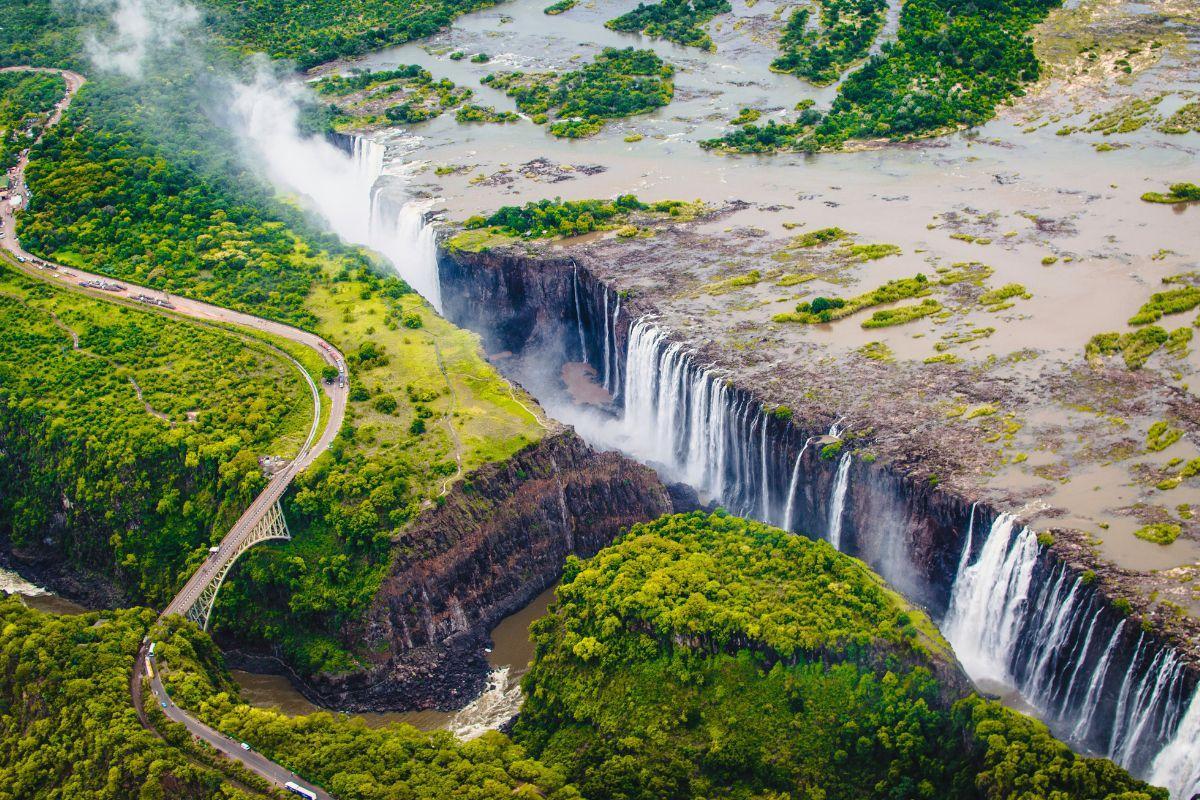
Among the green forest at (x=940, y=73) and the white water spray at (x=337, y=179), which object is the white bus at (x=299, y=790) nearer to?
the white water spray at (x=337, y=179)

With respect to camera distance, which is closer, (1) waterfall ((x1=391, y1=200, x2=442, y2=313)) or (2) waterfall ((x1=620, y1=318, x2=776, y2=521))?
(2) waterfall ((x1=620, y1=318, x2=776, y2=521))

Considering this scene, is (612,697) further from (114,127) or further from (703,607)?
(114,127)

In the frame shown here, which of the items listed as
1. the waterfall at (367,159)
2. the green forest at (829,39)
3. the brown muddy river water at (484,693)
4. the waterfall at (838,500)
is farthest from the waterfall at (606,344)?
the green forest at (829,39)

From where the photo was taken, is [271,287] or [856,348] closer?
[856,348]

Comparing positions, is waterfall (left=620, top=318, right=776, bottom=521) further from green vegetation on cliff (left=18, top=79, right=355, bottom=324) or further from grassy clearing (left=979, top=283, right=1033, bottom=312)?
green vegetation on cliff (left=18, top=79, right=355, bottom=324)

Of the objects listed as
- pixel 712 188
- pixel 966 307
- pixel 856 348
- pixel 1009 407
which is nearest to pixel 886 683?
pixel 1009 407

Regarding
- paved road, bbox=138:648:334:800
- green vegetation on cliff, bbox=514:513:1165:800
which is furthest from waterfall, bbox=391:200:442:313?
paved road, bbox=138:648:334:800
